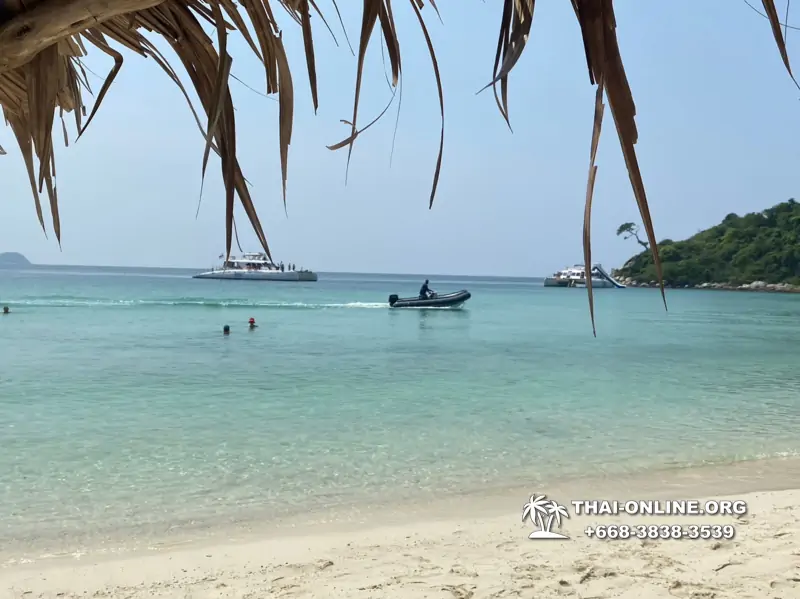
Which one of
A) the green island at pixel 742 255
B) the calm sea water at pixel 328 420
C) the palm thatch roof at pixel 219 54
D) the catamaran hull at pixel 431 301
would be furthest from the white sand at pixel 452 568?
the green island at pixel 742 255

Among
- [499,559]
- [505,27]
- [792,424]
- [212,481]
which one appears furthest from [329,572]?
[792,424]

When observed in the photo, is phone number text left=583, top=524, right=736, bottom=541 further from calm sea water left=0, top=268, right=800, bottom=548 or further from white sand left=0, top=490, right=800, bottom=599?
calm sea water left=0, top=268, right=800, bottom=548

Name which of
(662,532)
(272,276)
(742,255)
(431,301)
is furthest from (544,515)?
(742,255)

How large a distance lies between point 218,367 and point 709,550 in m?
11.1

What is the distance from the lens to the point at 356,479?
18.1 ft

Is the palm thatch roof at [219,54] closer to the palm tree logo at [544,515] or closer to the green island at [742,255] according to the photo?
the palm tree logo at [544,515]

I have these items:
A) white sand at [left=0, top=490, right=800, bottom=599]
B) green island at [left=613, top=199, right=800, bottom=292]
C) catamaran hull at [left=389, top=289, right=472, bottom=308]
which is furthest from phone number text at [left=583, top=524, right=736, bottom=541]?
green island at [left=613, top=199, right=800, bottom=292]

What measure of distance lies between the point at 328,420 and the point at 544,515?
13.6ft

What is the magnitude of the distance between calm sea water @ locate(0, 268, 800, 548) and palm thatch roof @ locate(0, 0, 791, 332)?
3840 millimetres

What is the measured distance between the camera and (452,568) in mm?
3305

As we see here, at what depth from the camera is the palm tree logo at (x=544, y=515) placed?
3971mm

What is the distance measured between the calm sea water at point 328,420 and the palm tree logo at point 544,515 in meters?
0.63

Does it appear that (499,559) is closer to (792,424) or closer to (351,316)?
(792,424)

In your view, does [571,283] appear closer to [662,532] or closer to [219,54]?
[662,532]
